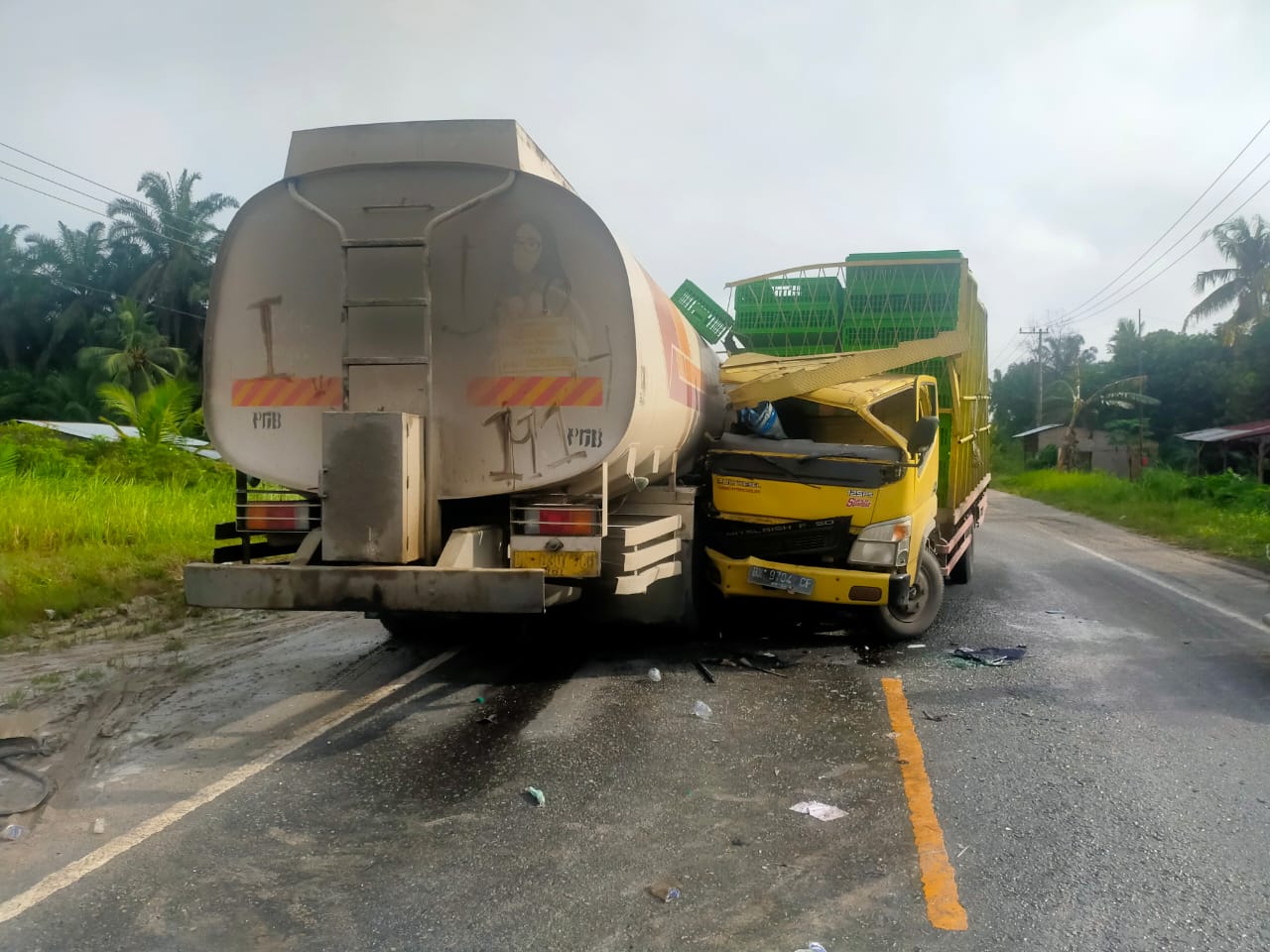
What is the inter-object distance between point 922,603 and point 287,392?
4981mm

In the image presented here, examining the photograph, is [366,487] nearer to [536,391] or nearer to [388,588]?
[388,588]

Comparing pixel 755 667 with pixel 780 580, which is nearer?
pixel 755 667

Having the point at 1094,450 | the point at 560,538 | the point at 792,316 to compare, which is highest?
the point at 792,316

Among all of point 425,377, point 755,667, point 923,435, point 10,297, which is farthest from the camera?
point 10,297

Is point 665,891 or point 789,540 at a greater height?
point 789,540

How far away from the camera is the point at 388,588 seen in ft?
16.8

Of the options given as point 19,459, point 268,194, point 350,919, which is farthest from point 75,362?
point 350,919

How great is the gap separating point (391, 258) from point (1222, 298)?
→ 4074cm

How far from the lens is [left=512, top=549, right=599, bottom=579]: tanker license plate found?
5.54 meters

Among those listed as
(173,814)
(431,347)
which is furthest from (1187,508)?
(173,814)

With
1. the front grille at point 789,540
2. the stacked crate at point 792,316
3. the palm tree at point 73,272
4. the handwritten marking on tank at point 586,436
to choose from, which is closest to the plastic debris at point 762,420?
the front grille at point 789,540

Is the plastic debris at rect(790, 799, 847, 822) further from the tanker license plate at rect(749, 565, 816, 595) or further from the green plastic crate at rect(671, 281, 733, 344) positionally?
the green plastic crate at rect(671, 281, 733, 344)

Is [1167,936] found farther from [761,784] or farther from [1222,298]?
[1222,298]

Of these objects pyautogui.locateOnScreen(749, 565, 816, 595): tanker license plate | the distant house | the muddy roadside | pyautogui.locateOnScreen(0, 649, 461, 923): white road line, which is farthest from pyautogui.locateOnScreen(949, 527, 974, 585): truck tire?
the distant house
